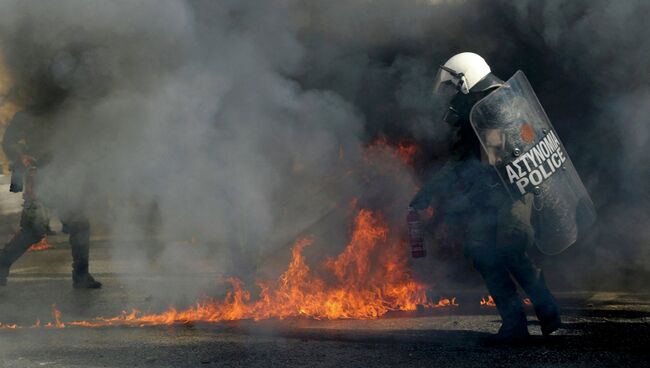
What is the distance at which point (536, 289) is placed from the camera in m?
4.67

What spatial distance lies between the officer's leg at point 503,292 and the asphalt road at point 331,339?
124 millimetres

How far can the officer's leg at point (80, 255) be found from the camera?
7145mm

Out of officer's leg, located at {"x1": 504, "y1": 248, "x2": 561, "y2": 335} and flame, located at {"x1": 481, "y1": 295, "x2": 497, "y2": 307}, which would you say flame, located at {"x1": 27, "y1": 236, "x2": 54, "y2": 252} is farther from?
officer's leg, located at {"x1": 504, "y1": 248, "x2": 561, "y2": 335}

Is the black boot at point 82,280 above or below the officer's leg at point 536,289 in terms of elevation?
above

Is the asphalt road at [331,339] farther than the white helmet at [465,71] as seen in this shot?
No

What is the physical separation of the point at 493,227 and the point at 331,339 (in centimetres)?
127

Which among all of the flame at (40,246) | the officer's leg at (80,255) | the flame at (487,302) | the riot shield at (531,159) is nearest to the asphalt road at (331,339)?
the flame at (487,302)

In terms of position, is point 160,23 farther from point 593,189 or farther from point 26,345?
point 593,189

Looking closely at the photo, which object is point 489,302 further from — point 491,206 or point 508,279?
point 491,206

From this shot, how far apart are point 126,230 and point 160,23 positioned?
2.22m

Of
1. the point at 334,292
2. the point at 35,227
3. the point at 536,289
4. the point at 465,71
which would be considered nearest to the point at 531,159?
the point at 465,71

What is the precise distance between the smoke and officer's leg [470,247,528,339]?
172 centimetres

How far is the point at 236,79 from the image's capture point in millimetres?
5816

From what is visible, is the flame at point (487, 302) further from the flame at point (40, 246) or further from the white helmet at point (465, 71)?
the flame at point (40, 246)
